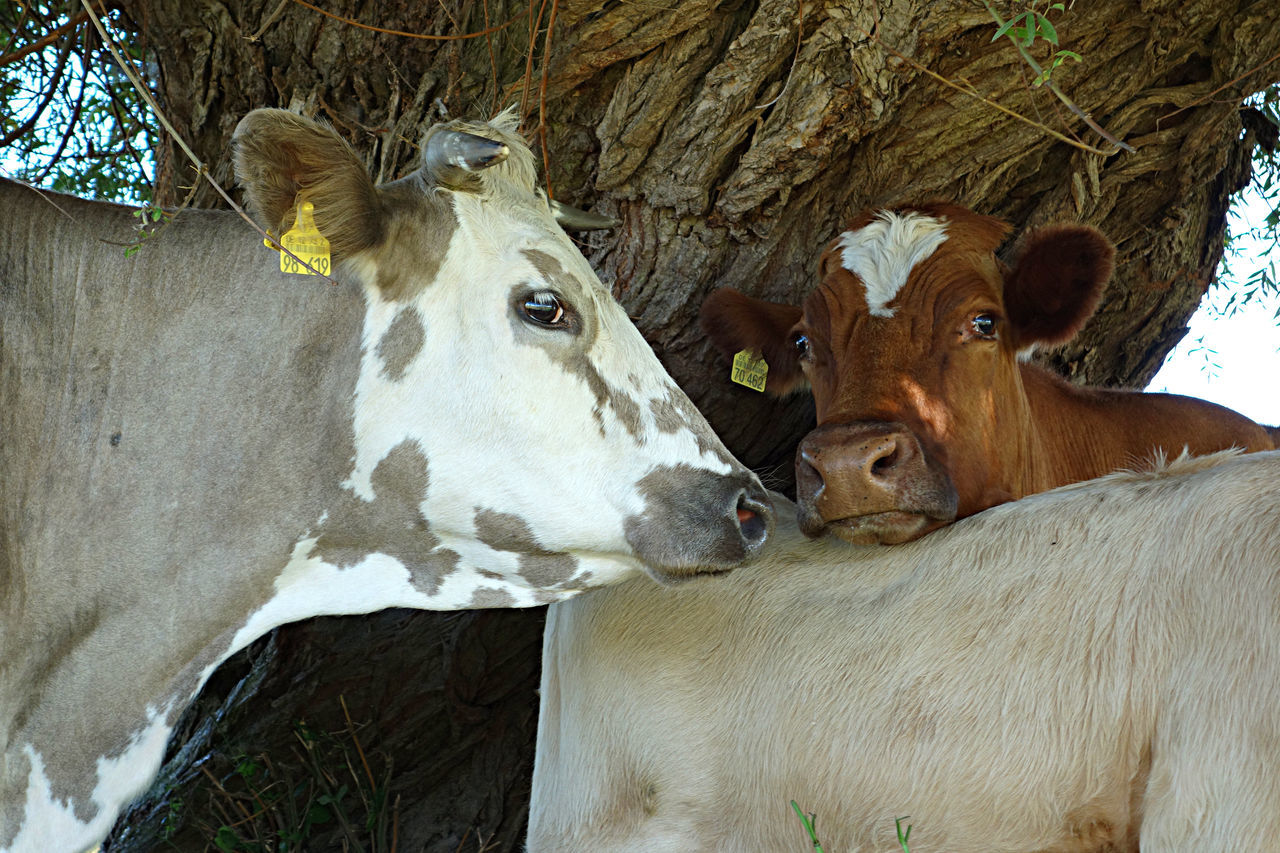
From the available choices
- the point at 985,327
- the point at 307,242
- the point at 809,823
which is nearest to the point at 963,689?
the point at 809,823

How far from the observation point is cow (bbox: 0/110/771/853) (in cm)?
275

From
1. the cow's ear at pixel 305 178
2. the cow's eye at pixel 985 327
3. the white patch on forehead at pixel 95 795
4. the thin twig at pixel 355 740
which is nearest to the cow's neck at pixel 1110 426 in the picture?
the cow's eye at pixel 985 327

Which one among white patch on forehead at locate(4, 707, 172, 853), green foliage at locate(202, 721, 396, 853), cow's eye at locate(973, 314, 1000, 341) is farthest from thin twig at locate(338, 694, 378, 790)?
cow's eye at locate(973, 314, 1000, 341)

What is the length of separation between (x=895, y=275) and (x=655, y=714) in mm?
1687

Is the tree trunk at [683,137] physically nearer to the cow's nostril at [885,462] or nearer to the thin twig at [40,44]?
the thin twig at [40,44]

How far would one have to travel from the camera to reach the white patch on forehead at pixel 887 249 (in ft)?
12.7

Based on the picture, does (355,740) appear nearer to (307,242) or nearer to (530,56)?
(307,242)

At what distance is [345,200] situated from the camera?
275cm

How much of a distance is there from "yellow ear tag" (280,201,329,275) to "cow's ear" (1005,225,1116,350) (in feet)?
7.81

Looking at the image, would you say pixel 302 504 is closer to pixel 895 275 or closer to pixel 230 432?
pixel 230 432

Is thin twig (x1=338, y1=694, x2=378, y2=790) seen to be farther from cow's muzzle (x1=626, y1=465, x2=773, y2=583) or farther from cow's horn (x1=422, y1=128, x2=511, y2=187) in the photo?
cow's horn (x1=422, y1=128, x2=511, y2=187)

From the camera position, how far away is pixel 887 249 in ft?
13.0

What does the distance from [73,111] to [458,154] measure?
2808 mm

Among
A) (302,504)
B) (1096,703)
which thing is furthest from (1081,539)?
(302,504)
